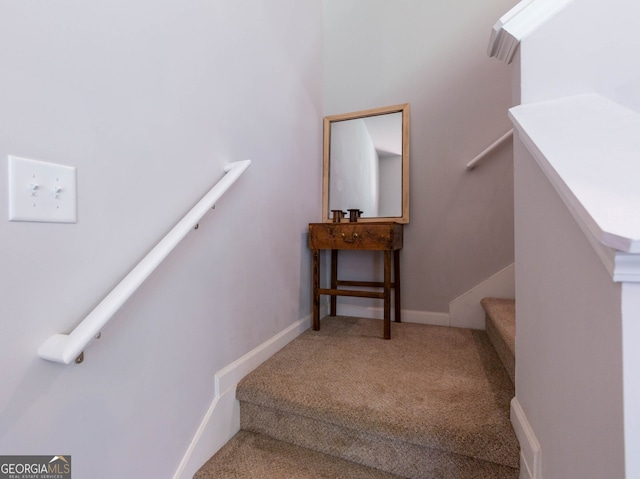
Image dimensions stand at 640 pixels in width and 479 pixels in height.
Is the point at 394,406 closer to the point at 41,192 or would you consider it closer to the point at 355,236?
the point at 355,236

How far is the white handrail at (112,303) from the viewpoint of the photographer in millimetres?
600

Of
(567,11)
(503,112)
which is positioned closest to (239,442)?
(567,11)

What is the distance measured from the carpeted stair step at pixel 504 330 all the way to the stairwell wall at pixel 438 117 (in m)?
0.26

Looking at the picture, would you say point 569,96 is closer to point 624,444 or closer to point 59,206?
point 624,444

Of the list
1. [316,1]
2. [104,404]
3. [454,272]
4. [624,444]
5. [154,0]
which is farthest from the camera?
[316,1]

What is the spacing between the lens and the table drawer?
5.57 ft

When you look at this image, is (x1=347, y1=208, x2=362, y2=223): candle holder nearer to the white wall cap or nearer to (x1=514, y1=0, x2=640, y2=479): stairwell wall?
(x1=514, y1=0, x2=640, y2=479): stairwell wall

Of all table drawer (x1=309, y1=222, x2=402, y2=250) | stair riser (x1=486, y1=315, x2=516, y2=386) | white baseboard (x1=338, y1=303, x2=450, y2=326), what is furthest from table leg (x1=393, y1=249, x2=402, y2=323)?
stair riser (x1=486, y1=315, x2=516, y2=386)

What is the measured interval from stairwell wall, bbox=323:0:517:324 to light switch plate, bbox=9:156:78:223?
173 centimetres

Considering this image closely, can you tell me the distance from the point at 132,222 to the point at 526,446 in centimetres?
123

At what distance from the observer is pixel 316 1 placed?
81.4 inches

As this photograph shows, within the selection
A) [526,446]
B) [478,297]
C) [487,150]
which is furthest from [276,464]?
[487,150]

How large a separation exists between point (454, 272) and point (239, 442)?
155cm

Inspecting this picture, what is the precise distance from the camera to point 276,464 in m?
1.00
